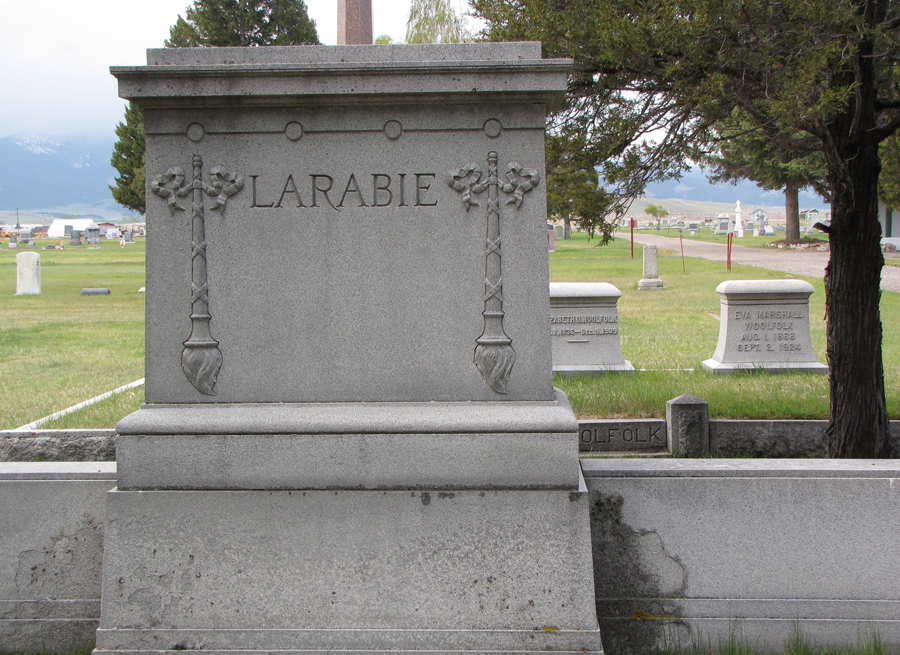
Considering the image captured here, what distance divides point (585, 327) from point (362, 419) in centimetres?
655

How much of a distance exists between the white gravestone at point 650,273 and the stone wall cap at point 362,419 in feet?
64.2

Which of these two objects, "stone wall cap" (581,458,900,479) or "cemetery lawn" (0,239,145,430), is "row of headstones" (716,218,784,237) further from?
"stone wall cap" (581,458,900,479)

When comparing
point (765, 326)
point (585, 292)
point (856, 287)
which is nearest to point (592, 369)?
point (585, 292)

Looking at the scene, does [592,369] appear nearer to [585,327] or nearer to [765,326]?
[585,327]

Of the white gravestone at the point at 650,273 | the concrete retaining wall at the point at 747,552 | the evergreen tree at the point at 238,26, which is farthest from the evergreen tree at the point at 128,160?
the concrete retaining wall at the point at 747,552

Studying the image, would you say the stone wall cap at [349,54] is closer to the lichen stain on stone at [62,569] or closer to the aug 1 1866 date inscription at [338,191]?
the aug 1 1866 date inscription at [338,191]

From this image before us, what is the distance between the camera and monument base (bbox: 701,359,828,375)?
8.74 meters

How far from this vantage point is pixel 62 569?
2990 millimetres

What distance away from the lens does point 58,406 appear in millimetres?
7016

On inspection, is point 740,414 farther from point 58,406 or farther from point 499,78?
point 58,406

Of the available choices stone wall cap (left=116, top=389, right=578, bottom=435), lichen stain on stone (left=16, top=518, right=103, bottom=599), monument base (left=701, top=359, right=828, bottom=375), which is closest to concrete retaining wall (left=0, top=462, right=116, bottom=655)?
lichen stain on stone (left=16, top=518, right=103, bottom=599)

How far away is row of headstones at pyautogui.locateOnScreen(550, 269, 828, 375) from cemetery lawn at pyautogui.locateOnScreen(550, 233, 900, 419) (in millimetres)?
402

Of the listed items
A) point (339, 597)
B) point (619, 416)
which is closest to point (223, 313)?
point (339, 597)

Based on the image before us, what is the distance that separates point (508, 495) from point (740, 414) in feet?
12.6
